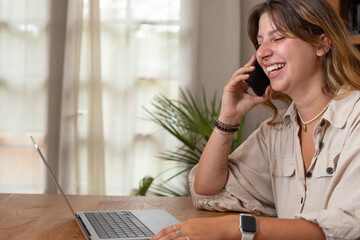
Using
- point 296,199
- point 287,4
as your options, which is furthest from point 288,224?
point 287,4

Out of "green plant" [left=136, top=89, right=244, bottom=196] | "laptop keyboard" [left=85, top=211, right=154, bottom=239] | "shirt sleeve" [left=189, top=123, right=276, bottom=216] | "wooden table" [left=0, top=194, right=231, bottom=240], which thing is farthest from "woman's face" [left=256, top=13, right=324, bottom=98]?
"green plant" [left=136, top=89, right=244, bottom=196]

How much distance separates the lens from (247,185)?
5.52ft

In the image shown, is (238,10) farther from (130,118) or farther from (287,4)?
(287,4)

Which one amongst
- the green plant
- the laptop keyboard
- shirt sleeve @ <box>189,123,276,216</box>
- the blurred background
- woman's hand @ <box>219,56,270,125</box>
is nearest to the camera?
the laptop keyboard

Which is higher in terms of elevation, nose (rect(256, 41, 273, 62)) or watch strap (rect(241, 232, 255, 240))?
nose (rect(256, 41, 273, 62))

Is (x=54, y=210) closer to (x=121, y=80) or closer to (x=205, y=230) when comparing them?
(x=205, y=230)

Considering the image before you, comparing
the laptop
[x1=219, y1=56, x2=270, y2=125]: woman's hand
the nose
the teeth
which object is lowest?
the laptop

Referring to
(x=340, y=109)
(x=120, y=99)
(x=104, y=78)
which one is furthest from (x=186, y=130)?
(x=340, y=109)

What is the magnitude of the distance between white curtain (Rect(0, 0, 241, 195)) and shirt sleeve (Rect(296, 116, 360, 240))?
2337mm

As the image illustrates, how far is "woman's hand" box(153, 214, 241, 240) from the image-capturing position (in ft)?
3.79

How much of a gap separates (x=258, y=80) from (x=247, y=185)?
38 centimetres

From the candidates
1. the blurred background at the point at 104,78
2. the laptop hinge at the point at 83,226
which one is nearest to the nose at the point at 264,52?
the laptop hinge at the point at 83,226

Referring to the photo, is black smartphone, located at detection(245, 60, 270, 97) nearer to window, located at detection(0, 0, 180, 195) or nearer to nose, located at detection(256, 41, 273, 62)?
nose, located at detection(256, 41, 273, 62)

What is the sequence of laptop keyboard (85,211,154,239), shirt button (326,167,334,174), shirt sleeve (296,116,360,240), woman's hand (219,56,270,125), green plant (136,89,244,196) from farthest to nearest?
green plant (136,89,244,196) < woman's hand (219,56,270,125) < shirt button (326,167,334,174) < laptop keyboard (85,211,154,239) < shirt sleeve (296,116,360,240)
